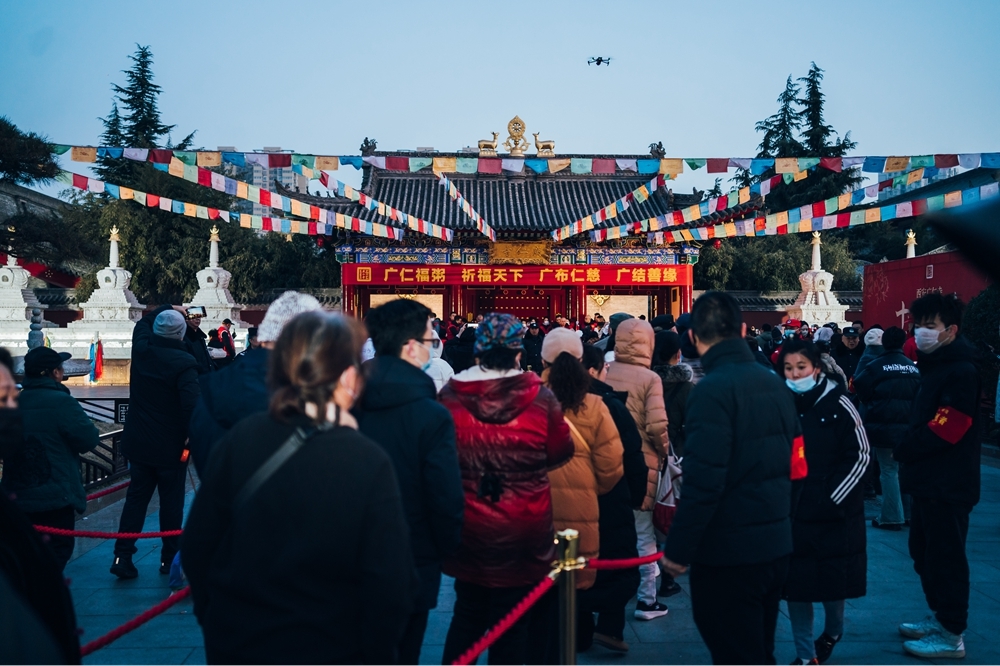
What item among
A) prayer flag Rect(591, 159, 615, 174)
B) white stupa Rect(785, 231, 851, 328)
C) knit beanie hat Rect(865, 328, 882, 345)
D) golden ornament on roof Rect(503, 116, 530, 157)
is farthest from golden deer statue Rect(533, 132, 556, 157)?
knit beanie hat Rect(865, 328, 882, 345)

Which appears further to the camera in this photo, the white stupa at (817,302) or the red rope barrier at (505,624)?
the white stupa at (817,302)

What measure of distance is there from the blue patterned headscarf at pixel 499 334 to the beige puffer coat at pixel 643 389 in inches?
60.7

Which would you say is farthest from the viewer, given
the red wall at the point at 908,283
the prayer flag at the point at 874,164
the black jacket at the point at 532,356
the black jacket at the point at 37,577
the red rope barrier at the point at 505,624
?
the red wall at the point at 908,283

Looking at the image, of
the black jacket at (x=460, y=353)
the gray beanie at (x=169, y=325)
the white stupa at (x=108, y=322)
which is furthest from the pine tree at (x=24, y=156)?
the white stupa at (x=108, y=322)

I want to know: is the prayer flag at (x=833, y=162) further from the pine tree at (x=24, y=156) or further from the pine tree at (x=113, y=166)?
the pine tree at (x=113, y=166)

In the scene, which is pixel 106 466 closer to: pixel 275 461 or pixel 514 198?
pixel 275 461

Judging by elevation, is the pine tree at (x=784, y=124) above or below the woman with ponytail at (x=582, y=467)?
above

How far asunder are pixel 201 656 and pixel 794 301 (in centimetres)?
2474

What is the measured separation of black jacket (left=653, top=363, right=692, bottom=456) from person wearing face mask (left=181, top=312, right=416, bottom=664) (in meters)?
3.29

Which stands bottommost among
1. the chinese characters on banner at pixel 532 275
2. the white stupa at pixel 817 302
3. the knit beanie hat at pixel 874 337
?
the knit beanie hat at pixel 874 337

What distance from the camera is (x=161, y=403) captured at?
16.7 feet

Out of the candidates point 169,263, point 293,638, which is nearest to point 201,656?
→ point 293,638

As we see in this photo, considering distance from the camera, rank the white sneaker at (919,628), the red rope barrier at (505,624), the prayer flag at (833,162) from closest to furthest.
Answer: the red rope barrier at (505,624)
the white sneaker at (919,628)
the prayer flag at (833,162)

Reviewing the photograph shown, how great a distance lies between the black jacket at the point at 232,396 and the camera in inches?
104
